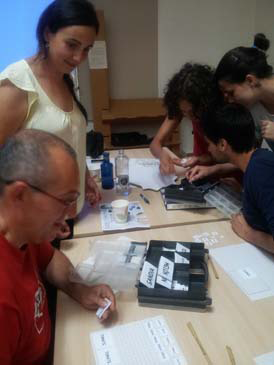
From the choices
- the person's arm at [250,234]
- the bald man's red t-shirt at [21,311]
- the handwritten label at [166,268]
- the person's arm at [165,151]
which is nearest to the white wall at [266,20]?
the person's arm at [165,151]

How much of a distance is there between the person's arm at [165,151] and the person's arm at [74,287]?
1009 mm

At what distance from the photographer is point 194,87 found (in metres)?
1.81

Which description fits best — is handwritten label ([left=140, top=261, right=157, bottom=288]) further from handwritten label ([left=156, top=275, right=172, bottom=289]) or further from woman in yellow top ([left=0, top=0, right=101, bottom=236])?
woman in yellow top ([left=0, top=0, right=101, bottom=236])

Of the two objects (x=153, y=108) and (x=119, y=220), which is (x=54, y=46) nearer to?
(x=119, y=220)

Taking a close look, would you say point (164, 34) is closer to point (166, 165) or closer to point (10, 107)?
point (166, 165)

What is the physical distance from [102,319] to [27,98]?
86 centimetres

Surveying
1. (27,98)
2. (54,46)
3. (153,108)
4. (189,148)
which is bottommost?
(189,148)

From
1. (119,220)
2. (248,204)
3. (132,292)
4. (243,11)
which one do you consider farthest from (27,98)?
(243,11)

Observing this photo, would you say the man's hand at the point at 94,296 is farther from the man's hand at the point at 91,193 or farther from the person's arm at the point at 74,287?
the man's hand at the point at 91,193

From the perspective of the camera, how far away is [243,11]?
387 centimetres

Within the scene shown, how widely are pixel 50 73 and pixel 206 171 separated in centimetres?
95

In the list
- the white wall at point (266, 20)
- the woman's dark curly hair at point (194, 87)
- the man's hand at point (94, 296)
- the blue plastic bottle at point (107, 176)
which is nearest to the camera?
the man's hand at point (94, 296)

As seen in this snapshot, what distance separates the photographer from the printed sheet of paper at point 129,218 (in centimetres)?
153

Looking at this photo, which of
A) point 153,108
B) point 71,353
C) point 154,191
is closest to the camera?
point 71,353
